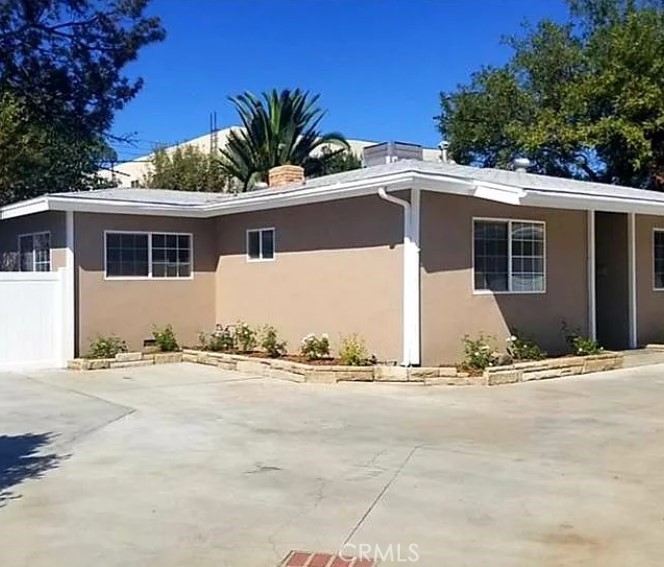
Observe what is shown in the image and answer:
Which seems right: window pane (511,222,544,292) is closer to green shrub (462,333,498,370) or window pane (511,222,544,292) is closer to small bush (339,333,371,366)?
green shrub (462,333,498,370)

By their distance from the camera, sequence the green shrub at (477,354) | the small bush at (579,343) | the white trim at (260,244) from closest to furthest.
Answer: the green shrub at (477,354)
the small bush at (579,343)
the white trim at (260,244)

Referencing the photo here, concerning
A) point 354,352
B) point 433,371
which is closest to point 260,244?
point 354,352

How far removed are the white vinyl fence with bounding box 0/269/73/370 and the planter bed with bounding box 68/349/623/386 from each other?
1.87 feet

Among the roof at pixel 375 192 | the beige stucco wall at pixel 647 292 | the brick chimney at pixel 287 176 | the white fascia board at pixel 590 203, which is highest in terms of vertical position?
the brick chimney at pixel 287 176

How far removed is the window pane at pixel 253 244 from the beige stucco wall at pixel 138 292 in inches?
47.6

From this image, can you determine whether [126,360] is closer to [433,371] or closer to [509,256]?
[433,371]

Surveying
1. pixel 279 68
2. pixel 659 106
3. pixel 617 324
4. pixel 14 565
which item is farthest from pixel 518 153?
pixel 14 565

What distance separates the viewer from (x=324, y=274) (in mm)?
13234

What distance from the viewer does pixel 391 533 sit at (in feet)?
15.7

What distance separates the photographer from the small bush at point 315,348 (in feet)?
41.8

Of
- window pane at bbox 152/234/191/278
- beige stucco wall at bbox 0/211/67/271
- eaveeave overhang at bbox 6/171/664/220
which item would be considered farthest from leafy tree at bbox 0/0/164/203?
window pane at bbox 152/234/191/278

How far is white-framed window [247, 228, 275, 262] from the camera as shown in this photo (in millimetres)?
14548

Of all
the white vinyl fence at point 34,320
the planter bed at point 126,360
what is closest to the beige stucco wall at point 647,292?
the planter bed at point 126,360

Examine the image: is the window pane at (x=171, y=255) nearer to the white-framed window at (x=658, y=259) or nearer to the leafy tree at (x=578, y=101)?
the white-framed window at (x=658, y=259)
